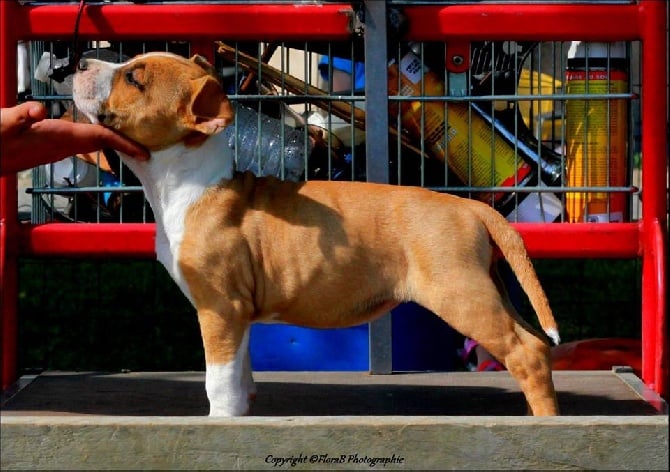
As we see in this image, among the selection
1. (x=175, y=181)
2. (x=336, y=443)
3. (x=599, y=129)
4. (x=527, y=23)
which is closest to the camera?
(x=336, y=443)

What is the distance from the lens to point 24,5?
3.77 meters

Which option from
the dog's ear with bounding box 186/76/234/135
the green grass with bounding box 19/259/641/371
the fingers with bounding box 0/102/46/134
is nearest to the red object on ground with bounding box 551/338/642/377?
the green grass with bounding box 19/259/641/371

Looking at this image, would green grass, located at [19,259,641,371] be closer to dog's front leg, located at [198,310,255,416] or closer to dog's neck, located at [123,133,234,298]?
dog's neck, located at [123,133,234,298]

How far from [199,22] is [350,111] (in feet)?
1.78

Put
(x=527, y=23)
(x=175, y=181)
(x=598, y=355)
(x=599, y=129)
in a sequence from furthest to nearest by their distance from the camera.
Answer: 1. (x=598, y=355)
2. (x=599, y=129)
3. (x=527, y=23)
4. (x=175, y=181)

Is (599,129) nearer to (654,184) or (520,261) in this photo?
(654,184)

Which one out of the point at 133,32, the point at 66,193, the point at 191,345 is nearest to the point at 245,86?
the point at 133,32

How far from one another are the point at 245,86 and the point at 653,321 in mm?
1462

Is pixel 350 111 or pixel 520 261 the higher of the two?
pixel 350 111

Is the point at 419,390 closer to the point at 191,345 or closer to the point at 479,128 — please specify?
the point at 479,128

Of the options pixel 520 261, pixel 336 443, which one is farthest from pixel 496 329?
pixel 336 443

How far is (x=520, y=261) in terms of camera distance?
323 centimetres

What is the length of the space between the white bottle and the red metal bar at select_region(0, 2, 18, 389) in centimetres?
68

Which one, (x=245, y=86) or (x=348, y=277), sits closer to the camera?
Result: (x=348, y=277)
